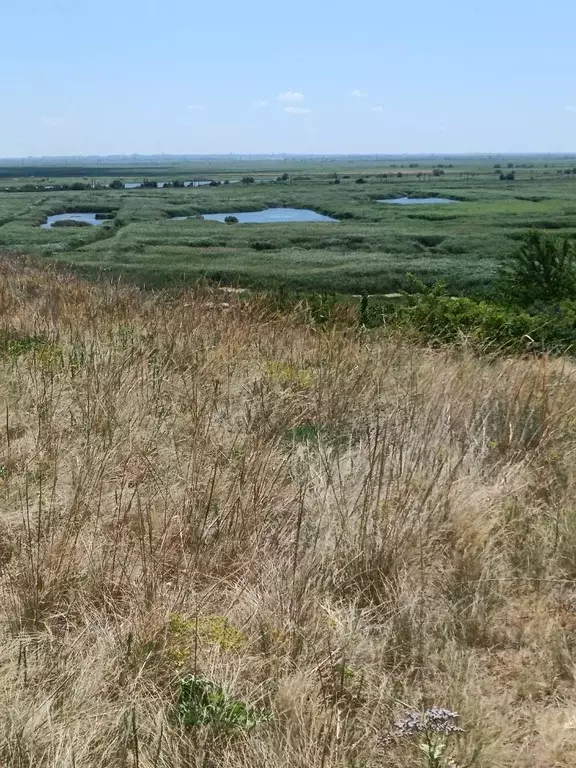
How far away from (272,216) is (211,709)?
2477 inches

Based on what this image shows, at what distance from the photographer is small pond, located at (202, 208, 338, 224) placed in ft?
194

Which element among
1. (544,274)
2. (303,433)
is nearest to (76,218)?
(544,274)

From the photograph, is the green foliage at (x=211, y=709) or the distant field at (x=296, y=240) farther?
the distant field at (x=296, y=240)

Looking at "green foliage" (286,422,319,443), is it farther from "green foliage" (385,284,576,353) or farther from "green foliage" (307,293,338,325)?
"green foliage" (307,293,338,325)

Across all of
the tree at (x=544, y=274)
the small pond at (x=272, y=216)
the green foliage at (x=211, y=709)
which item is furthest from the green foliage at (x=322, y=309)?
the small pond at (x=272, y=216)

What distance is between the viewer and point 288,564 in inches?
112

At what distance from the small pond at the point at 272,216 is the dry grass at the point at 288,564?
54.5 meters

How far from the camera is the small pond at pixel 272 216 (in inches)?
2329

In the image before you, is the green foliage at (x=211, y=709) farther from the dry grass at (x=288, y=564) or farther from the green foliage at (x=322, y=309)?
the green foliage at (x=322, y=309)

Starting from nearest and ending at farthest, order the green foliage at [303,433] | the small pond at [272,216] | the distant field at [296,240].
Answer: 1. the green foliage at [303,433]
2. the distant field at [296,240]
3. the small pond at [272,216]

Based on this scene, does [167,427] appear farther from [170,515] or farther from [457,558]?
[457,558]

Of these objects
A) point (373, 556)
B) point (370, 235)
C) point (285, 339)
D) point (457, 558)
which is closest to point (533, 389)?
point (457, 558)

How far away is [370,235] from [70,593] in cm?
4298

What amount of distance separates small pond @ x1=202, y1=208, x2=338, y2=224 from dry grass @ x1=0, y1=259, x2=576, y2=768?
5450 cm
